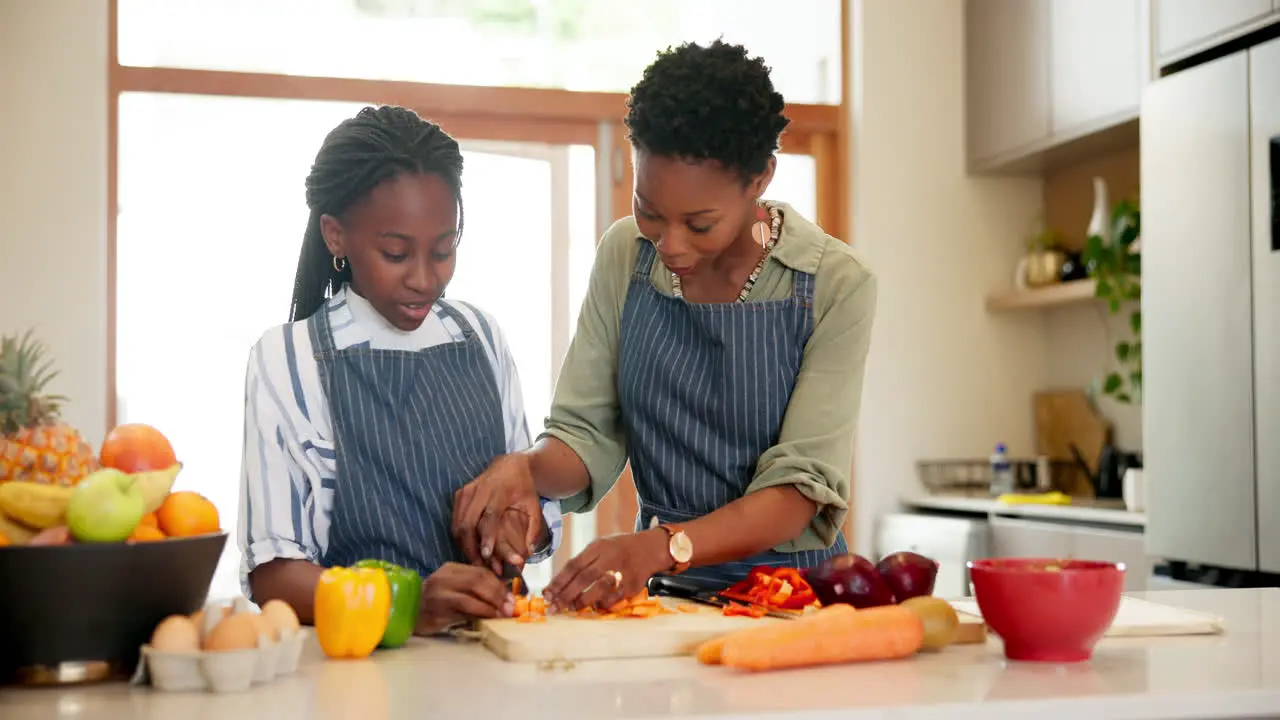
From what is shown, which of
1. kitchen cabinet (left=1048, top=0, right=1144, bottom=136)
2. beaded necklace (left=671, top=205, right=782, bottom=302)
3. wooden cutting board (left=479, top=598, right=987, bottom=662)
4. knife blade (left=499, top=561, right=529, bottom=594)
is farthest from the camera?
kitchen cabinet (left=1048, top=0, right=1144, bottom=136)

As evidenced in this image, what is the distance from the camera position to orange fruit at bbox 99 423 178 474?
1.25 meters

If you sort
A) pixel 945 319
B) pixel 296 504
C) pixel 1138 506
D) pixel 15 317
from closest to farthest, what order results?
pixel 296 504 → pixel 1138 506 → pixel 15 317 → pixel 945 319

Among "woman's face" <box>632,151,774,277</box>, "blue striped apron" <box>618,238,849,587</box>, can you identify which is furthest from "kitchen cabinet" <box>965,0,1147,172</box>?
"woman's face" <box>632,151,774,277</box>

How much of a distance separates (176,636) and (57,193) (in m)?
3.29

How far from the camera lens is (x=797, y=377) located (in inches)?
72.6

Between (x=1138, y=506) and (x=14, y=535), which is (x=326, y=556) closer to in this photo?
(x=14, y=535)

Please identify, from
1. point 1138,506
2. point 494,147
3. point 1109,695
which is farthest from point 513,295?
point 1109,695

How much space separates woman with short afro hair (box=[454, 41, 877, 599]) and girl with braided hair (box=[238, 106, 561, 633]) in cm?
9

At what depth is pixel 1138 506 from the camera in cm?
360

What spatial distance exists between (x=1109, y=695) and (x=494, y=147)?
140 inches

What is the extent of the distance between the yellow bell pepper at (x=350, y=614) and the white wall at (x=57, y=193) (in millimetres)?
3032

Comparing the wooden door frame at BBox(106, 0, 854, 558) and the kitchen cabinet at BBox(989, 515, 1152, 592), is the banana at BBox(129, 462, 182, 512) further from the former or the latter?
the wooden door frame at BBox(106, 0, 854, 558)

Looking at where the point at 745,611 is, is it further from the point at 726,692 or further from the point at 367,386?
the point at 367,386

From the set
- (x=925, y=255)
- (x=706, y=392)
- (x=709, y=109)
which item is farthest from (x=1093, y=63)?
(x=709, y=109)
